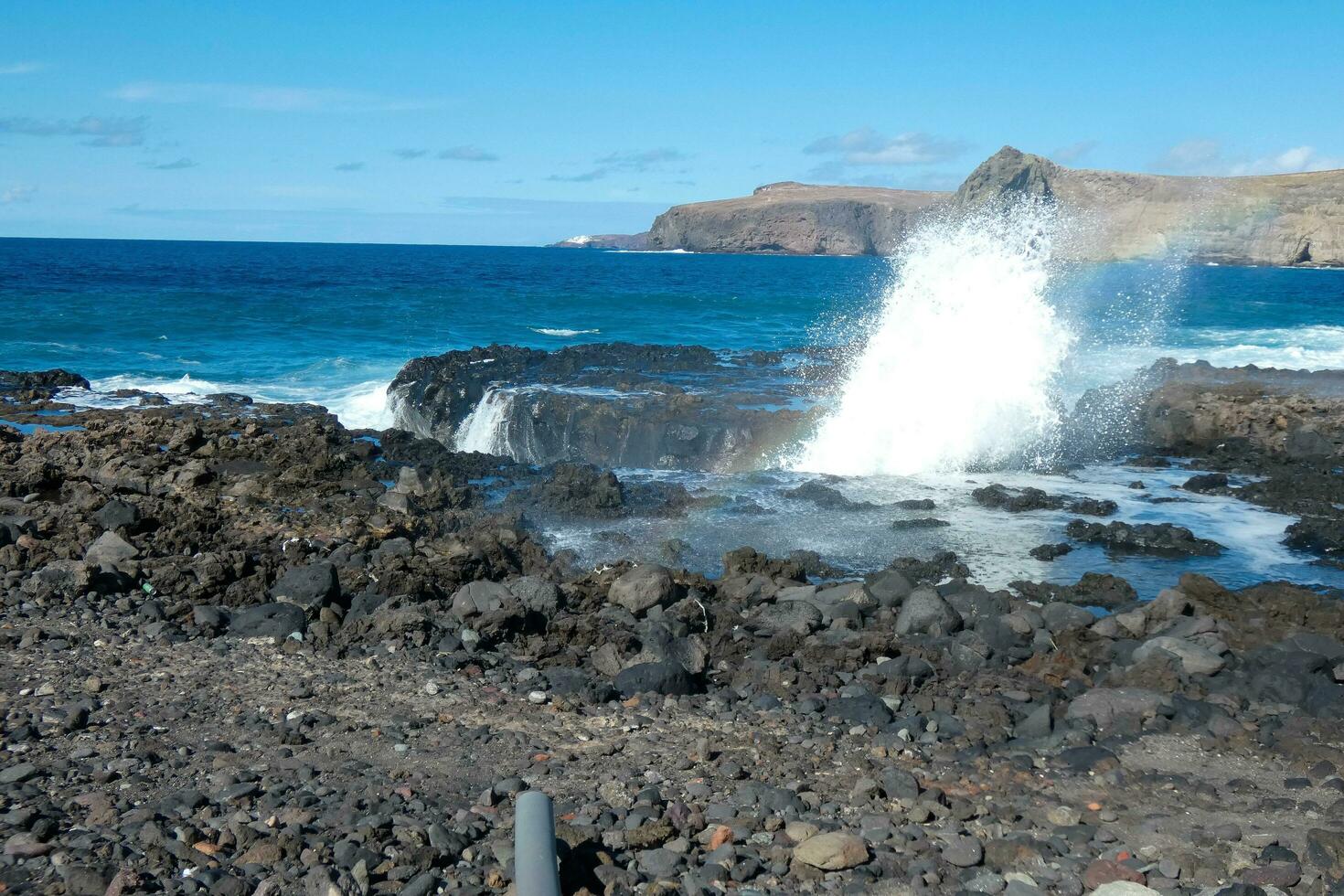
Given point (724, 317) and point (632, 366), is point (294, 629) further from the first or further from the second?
point (724, 317)

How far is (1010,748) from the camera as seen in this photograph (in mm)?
6230

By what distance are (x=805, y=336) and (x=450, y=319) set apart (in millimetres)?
13499

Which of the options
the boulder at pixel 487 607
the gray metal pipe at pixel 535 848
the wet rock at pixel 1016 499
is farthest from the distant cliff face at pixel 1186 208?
the gray metal pipe at pixel 535 848

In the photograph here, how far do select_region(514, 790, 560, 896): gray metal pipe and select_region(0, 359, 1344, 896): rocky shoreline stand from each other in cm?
22

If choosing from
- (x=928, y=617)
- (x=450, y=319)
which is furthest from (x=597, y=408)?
(x=450, y=319)

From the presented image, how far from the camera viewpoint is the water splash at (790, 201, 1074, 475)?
15.7 m

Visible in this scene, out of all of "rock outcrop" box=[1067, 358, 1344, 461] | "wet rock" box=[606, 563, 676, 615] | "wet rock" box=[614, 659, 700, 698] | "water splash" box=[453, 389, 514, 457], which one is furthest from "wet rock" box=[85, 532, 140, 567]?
"rock outcrop" box=[1067, 358, 1344, 461]

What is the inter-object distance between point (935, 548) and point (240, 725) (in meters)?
7.29

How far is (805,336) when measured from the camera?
116ft

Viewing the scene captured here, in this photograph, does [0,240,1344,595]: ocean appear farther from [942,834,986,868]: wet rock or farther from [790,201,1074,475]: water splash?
[942,834,986,868]: wet rock

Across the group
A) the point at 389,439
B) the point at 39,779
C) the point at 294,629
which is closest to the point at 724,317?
the point at 389,439

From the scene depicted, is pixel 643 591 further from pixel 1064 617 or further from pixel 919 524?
pixel 919 524

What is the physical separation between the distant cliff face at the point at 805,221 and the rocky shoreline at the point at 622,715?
105214mm

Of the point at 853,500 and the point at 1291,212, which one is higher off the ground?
the point at 1291,212
